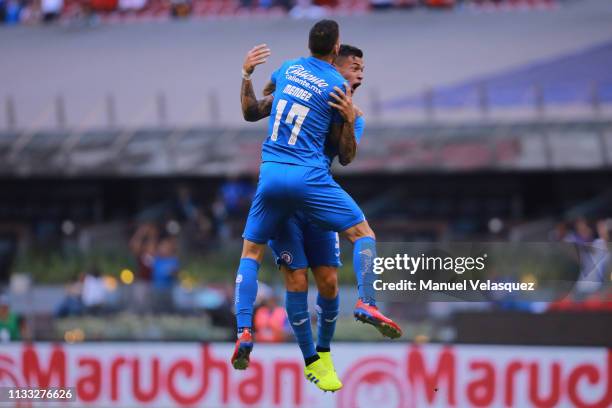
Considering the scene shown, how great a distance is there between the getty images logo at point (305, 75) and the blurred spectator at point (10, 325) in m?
7.74

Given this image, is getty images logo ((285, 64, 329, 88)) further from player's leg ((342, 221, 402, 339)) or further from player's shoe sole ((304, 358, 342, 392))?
player's shoe sole ((304, 358, 342, 392))

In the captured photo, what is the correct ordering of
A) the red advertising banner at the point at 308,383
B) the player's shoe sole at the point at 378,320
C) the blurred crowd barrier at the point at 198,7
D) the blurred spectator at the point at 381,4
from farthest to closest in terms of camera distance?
1. the blurred spectator at the point at 381,4
2. the blurred crowd barrier at the point at 198,7
3. the red advertising banner at the point at 308,383
4. the player's shoe sole at the point at 378,320

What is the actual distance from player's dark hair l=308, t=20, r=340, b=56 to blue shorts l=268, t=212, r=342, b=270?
1128 millimetres

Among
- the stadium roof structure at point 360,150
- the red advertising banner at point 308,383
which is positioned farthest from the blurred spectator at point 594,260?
the stadium roof structure at point 360,150

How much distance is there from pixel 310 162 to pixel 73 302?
8.36 m

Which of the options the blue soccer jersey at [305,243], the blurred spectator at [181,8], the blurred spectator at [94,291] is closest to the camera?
the blue soccer jersey at [305,243]

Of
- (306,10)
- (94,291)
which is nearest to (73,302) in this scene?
(94,291)

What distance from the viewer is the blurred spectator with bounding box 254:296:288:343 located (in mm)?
13438

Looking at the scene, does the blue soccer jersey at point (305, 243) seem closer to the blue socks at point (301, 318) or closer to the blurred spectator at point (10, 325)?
the blue socks at point (301, 318)

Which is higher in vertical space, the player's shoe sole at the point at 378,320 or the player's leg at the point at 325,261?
the player's leg at the point at 325,261

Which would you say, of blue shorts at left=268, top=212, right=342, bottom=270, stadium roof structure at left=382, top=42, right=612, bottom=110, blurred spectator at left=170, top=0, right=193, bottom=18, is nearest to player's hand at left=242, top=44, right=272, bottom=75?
blue shorts at left=268, top=212, right=342, bottom=270

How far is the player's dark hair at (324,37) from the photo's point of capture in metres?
7.58

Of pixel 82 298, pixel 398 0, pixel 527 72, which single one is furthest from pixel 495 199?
pixel 82 298

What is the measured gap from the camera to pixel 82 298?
15672 mm
